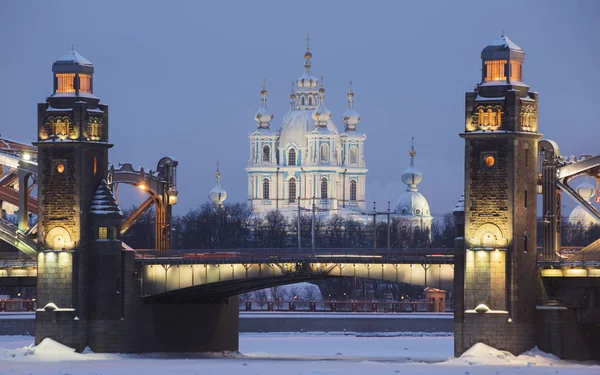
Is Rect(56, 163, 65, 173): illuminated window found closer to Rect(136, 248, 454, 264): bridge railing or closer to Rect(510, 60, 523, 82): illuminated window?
Rect(136, 248, 454, 264): bridge railing

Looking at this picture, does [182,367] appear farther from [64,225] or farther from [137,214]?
[137,214]

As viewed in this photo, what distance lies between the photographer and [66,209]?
119250mm

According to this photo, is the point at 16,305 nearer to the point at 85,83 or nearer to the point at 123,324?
the point at 123,324

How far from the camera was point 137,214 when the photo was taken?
12950cm

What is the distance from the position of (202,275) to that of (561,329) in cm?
1958

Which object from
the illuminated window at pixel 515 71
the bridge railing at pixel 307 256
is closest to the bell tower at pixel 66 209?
the bridge railing at pixel 307 256

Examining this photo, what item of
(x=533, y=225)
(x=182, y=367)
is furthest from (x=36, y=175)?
(x=533, y=225)

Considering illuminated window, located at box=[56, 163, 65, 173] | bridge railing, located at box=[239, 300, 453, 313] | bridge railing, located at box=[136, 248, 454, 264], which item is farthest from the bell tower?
bridge railing, located at box=[239, 300, 453, 313]

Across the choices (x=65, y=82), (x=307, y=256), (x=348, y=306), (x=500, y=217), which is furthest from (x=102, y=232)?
(x=348, y=306)

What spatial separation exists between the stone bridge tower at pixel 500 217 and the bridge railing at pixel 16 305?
49287 millimetres

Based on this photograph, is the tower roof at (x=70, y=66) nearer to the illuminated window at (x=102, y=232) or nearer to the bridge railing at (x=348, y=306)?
the illuminated window at (x=102, y=232)

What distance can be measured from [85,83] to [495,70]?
22.1m

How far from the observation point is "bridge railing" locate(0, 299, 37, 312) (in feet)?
509

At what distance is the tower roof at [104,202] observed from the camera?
119 metres
